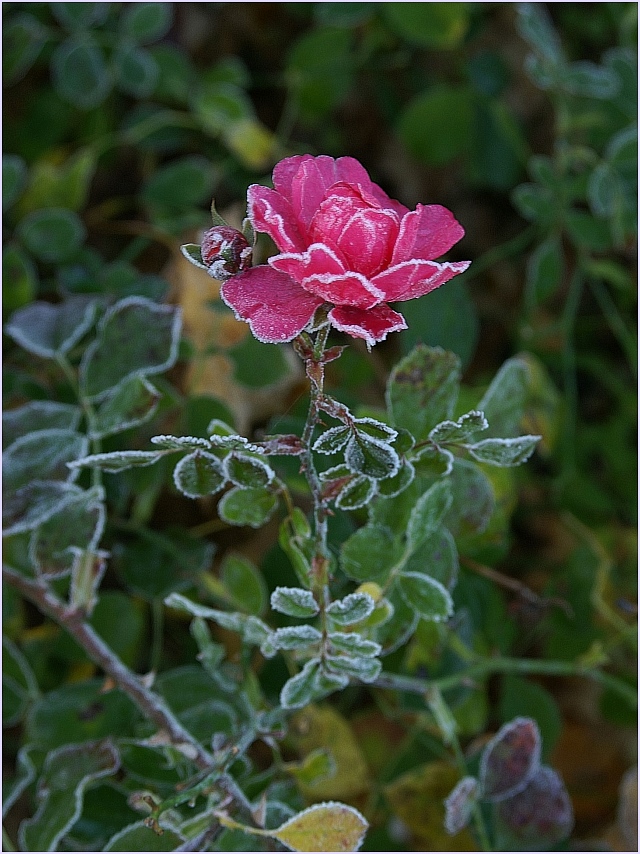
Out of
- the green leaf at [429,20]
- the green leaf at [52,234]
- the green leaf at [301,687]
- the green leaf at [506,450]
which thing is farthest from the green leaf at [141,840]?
the green leaf at [429,20]

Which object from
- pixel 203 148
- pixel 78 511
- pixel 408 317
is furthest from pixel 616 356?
pixel 78 511

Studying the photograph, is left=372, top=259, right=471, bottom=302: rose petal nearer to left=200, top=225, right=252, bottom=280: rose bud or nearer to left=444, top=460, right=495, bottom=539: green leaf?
left=200, top=225, right=252, bottom=280: rose bud

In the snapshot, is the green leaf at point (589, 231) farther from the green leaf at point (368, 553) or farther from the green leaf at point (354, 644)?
the green leaf at point (354, 644)

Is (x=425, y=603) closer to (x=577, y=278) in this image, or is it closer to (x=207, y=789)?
(x=207, y=789)

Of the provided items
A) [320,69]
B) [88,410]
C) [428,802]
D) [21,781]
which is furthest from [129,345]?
[320,69]

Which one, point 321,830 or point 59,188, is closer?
point 321,830

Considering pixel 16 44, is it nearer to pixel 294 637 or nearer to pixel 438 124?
pixel 438 124

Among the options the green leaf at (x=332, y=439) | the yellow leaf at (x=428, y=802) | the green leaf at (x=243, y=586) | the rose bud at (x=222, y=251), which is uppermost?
the rose bud at (x=222, y=251)
